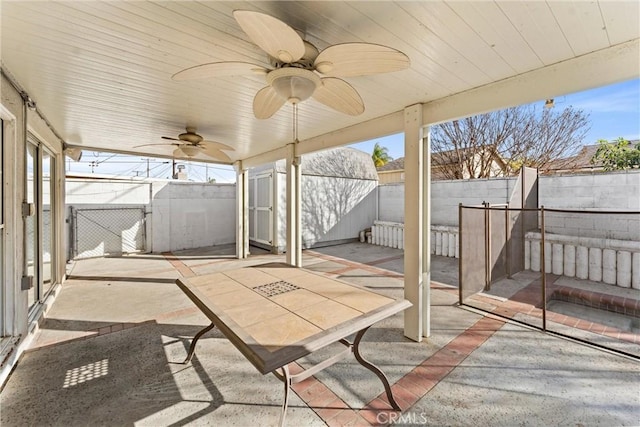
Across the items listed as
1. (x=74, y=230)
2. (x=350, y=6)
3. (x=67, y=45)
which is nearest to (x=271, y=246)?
(x=74, y=230)

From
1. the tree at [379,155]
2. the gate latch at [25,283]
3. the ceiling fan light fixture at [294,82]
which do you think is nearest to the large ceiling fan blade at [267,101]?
the ceiling fan light fixture at [294,82]

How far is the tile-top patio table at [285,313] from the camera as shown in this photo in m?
1.31

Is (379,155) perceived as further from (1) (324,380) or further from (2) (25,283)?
(2) (25,283)

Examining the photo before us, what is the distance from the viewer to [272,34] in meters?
1.26

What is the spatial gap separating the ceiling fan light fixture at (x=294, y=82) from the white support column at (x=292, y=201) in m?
3.21

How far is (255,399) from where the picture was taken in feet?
6.50

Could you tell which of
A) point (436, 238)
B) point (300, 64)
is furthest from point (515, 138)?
point (300, 64)

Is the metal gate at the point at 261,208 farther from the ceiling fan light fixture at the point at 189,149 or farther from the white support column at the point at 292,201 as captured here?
the ceiling fan light fixture at the point at 189,149

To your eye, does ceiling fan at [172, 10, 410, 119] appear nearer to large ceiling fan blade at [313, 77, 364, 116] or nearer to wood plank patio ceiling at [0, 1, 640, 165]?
large ceiling fan blade at [313, 77, 364, 116]

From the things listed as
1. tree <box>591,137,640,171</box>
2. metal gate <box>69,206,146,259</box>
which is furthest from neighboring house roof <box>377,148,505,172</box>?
metal gate <box>69,206,146,259</box>

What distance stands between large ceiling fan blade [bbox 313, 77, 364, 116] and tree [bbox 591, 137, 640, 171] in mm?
10682

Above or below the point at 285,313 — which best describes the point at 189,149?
above

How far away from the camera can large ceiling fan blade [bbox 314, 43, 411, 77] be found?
1.33 metres

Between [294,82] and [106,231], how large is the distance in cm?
796
